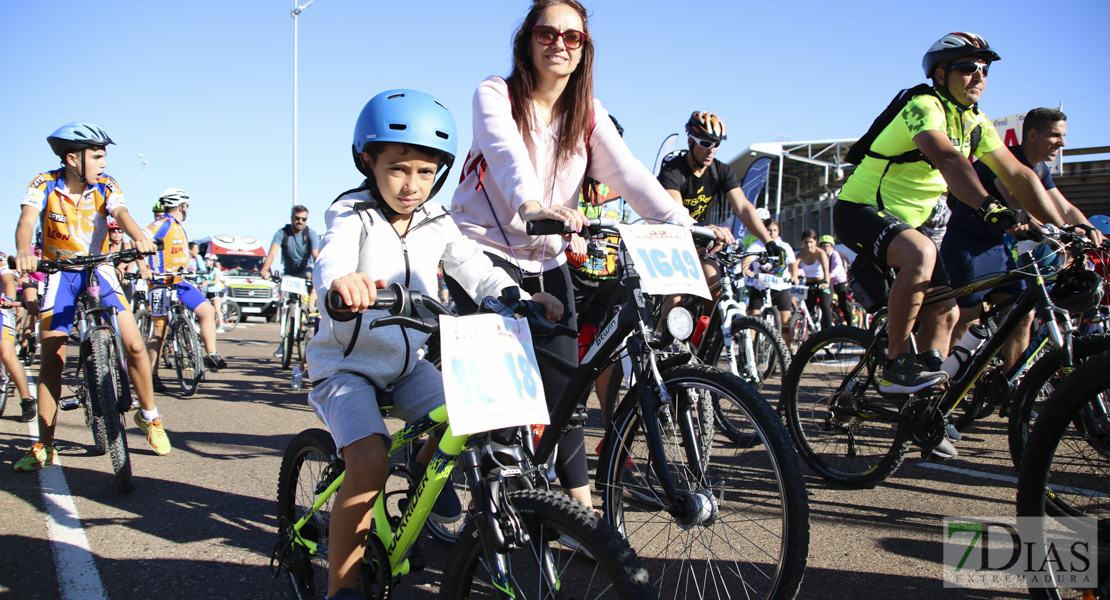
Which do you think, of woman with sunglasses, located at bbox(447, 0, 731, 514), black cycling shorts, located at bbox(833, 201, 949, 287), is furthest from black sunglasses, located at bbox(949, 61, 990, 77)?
woman with sunglasses, located at bbox(447, 0, 731, 514)

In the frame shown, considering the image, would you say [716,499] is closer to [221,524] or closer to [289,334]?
[221,524]

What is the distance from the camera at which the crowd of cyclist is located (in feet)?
7.30

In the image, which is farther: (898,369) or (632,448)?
(898,369)

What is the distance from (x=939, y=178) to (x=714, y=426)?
2.53 meters

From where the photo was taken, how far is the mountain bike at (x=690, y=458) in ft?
6.39

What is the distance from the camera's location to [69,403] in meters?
4.48

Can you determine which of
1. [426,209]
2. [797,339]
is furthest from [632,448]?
[797,339]

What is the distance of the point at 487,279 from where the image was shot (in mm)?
2502

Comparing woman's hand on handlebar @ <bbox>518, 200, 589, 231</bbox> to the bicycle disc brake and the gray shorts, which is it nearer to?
the gray shorts

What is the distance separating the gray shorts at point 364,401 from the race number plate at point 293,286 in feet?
23.0

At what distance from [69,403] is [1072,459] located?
5.28 meters

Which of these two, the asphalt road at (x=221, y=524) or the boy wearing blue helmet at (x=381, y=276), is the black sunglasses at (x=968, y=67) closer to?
the asphalt road at (x=221, y=524)

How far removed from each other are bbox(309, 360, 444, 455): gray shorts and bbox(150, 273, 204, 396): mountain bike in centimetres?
583

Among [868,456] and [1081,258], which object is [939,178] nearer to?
[1081,258]
